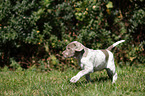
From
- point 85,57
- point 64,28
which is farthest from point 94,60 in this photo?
point 64,28

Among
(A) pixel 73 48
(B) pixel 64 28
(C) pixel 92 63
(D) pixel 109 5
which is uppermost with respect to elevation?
(D) pixel 109 5

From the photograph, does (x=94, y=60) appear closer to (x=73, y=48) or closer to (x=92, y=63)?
(x=92, y=63)

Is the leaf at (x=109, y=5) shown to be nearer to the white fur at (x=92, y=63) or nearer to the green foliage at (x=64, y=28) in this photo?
the green foliage at (x=64, y=28)

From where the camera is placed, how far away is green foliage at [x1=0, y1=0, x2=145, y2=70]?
5.20 m

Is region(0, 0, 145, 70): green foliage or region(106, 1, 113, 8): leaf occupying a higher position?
region(106, 1, 113, 8): leaf

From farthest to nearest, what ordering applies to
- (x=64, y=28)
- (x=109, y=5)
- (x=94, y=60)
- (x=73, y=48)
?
(x=64, y=28) → (x=109, y=5) → (x=94, y=60) → (x=73, y=48)

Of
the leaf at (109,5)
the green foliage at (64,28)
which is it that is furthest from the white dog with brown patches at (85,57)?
the leaf at (109,5)

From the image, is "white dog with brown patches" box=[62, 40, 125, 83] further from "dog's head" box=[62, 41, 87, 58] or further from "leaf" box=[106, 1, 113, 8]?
"leaf" box=[106, 1, 113, 8]

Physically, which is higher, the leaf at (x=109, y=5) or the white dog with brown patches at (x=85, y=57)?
the leaf at (x=109, y=5)

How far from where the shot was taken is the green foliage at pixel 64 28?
520 cm

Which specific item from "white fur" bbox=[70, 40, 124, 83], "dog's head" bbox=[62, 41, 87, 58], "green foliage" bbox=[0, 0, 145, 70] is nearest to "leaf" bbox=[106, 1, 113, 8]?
"green foliage" bbox=[0, 0, 145, 70]

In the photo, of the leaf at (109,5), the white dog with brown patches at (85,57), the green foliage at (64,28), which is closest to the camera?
the white dog with brown patches at (85,57)

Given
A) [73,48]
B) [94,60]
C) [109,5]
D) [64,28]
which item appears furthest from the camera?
[64,28]

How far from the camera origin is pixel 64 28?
19.1 feet
